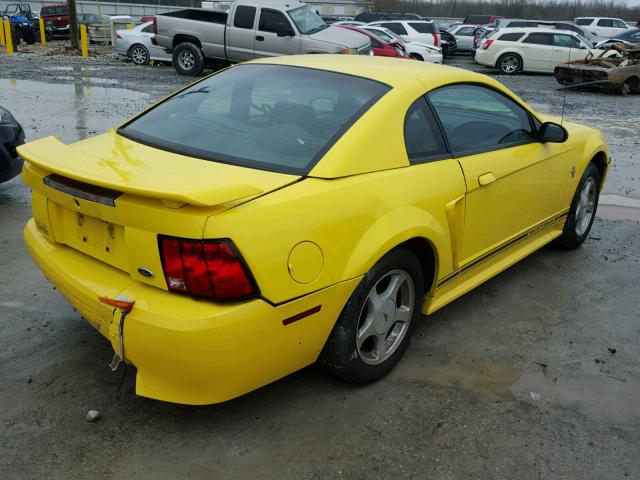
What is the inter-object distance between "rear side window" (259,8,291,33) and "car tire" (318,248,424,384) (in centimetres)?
1317

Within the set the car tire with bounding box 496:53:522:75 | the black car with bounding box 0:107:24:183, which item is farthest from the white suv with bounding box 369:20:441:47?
the black car with bounding box 0:107:24:183

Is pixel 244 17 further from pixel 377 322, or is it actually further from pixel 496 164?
pixel 377 322

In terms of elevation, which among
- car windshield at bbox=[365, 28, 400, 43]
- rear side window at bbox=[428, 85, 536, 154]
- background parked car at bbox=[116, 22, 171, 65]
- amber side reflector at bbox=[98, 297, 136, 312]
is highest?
rear side window at bbox=[428, 85, 536, 154]

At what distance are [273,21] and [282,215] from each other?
14.0 m

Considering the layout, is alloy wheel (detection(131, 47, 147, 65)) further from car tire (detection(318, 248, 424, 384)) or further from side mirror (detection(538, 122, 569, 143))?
car tire (detection(318, 248, 424, 384))

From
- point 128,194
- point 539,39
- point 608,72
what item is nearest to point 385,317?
point 128,194

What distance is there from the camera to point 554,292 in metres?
4.34

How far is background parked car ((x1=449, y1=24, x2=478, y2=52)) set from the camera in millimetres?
29188

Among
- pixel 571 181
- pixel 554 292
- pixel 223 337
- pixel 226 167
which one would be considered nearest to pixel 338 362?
pixel 223 337

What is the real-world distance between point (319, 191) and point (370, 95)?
0.78m

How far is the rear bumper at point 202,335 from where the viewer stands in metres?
2.38

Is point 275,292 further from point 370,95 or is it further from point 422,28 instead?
point 422,28

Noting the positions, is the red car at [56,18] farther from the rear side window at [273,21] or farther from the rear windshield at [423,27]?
the rear side window at [273,21]

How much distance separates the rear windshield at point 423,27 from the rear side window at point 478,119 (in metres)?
21.8
